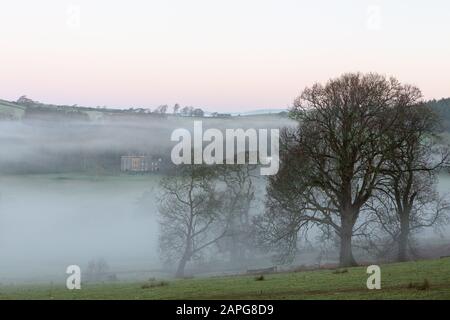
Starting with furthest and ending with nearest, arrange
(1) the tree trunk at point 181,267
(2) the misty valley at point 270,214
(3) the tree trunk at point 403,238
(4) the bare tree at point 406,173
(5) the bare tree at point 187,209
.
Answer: (5) the bare tree at point 187,209
(1) the tree trunk at point 181,267
(3) the tree trunk at point 403,238
(4) the bare tree at point 406,173
(2) the misty valley at point 270,214

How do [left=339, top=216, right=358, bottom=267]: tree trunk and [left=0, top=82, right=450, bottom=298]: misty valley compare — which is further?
[left=0, top=82, right=450, bottom=298]: misty valley

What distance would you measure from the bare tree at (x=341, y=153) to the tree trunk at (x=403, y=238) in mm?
4623

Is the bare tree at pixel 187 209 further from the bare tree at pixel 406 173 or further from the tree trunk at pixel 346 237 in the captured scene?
the tree trunk at pixel 346 237

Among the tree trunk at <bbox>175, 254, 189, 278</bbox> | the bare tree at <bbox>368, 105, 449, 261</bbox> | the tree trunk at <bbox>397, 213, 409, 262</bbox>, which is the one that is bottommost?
the tree trunk at <bbox>175, 254, 189, 278</bbox>

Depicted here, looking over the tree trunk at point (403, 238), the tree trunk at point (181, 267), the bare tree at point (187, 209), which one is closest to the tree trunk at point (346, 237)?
the tree trunk at point (403, 238)

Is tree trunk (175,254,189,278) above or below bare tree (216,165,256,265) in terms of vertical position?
below

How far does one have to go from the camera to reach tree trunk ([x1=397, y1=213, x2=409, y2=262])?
46.4 meters

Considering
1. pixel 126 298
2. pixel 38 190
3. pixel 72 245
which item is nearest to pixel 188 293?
pixel 126 298

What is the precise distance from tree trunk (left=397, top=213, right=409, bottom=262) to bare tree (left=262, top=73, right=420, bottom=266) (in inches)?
182

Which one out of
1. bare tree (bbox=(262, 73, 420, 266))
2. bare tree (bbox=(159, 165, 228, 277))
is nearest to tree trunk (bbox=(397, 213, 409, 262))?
bare tree (bbox=(262, 73, 420, 266))

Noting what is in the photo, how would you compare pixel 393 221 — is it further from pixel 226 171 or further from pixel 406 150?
pixel 226 171

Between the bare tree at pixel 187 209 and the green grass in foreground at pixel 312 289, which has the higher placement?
the bare tree at pixel 187 209

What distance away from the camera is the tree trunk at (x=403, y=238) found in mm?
46372

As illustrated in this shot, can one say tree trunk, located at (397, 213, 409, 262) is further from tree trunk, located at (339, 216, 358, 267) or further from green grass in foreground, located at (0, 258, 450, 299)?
green grass in foreground, located at (0, 258, 450, 299)
